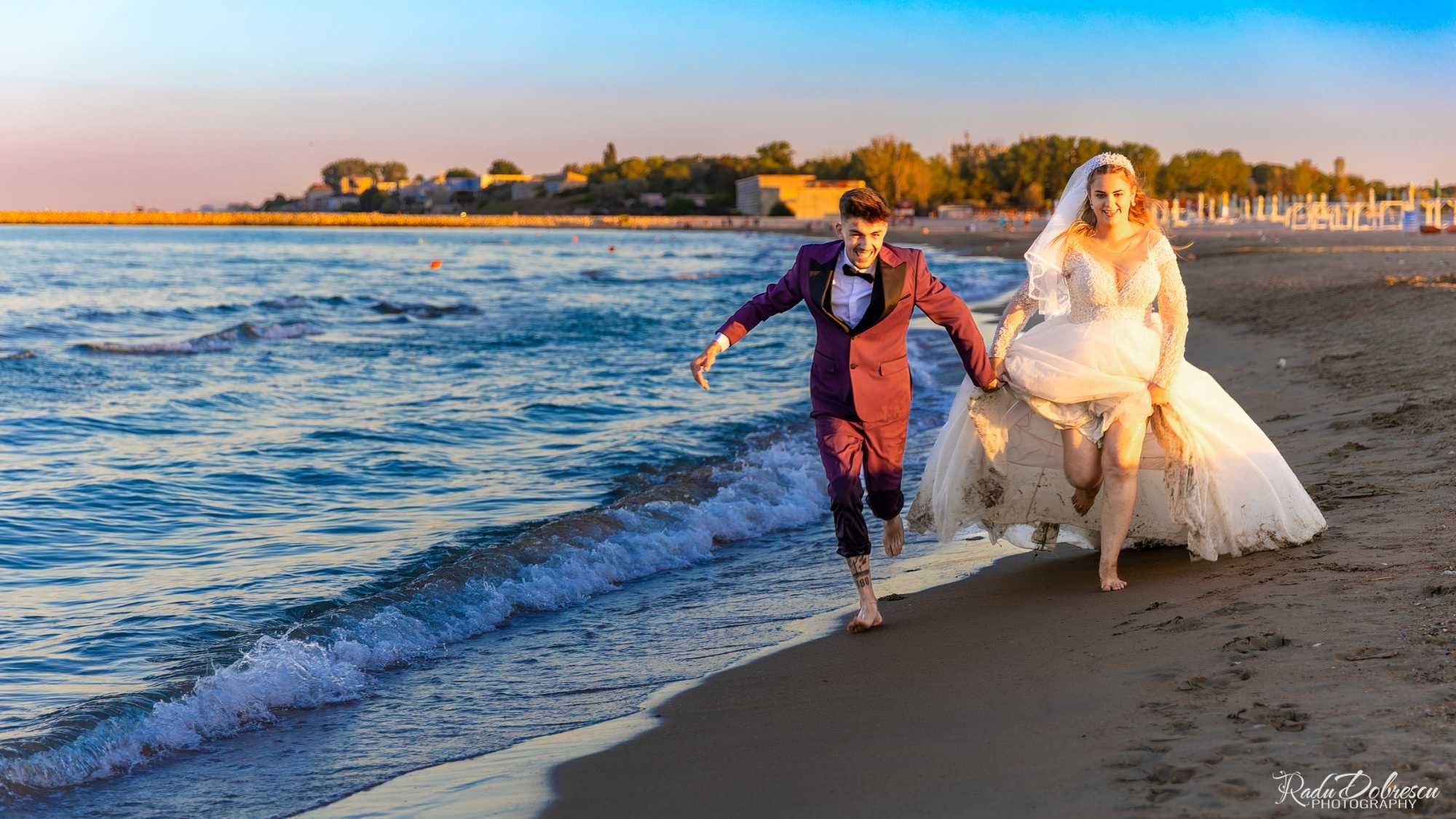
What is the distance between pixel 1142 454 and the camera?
5234mm

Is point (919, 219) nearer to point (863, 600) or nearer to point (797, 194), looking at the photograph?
point (797, 194)

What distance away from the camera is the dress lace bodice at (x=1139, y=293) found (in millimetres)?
4965

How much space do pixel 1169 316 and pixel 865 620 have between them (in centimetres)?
181

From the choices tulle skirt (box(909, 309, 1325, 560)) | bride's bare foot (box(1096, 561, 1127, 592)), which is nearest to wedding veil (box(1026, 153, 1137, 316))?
tulle skirt (box(909, 309, 1325, 560))

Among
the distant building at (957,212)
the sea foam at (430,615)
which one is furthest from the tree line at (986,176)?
the sea foam at (430,615)

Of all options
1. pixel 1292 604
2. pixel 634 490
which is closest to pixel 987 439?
pixel 1292 604

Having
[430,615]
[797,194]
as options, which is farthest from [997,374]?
[797,194]

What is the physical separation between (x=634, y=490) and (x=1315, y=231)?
1941 inches

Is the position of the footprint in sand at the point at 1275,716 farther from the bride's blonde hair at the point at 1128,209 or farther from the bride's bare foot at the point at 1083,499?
the bride's blonde hair at the point at 1128,209

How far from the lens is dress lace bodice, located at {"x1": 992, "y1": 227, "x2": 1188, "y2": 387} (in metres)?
4.96

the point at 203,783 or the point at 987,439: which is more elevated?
the point at 987,439

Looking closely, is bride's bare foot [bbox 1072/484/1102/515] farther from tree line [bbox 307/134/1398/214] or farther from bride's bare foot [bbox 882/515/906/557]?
tree line [bbox 307/134/1398/214]

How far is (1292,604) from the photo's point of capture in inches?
168

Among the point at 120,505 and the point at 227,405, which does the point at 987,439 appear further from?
the point at 227,405
